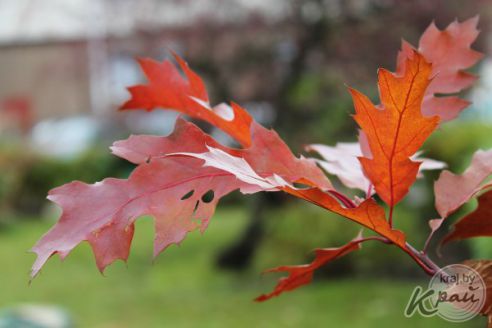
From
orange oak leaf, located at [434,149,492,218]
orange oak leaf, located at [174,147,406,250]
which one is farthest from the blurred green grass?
orange oak leaf, located at [174,147,406,250]

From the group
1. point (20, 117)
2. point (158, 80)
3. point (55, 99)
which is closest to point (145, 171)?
point (158, 80)

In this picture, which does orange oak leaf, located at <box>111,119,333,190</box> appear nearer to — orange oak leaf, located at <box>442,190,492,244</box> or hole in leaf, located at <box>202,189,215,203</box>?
hole in leaf, located at <box>202,189,215,203</box>

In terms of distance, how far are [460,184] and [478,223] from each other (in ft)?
0.17

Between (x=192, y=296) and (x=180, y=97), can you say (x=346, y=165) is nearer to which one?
(x=180, y=97)

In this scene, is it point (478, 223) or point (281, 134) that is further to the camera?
point (281, 134)

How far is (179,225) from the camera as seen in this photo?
0.64 metres

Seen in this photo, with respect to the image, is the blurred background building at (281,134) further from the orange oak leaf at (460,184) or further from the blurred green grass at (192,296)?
the orange oak leaf at (460,184)

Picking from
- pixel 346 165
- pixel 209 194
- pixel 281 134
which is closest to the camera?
pixel 346 165

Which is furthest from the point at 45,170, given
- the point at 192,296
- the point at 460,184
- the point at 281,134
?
the point at 460,184

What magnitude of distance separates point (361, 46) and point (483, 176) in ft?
20.2

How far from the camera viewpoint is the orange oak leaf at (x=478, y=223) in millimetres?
688

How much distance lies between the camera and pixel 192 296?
5.81m

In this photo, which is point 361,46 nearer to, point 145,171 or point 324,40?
point 324,40

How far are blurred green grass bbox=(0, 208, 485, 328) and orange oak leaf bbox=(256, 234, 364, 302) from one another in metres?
4.13
